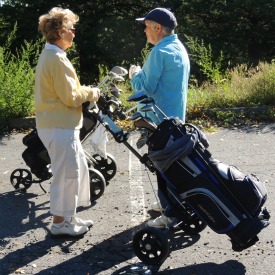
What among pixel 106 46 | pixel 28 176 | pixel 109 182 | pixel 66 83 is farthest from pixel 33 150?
pixel 106 46

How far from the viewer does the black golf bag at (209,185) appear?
13.8ft

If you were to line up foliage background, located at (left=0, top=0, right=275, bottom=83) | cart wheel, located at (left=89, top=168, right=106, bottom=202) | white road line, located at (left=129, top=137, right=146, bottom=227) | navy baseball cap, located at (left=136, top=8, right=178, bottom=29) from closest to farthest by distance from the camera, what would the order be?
navy baseball cap, located at (left=136, top=8, right=178, bottom=29), white road line, located at (left=129, top=137, right=146, bottom=227), cart wheel, located at (left=89, top=168, right=106, bottom=202), foliage background, located at (left=0, top=0, right=275, bottom=83)

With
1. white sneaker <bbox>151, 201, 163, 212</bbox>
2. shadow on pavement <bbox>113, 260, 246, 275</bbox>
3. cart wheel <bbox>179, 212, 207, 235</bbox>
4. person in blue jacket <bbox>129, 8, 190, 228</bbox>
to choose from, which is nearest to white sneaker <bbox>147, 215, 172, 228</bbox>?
person in blue jacket <bbox>129, 8, 190, 228</bbox>

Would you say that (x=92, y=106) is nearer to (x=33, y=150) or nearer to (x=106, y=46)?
(x=33, y=150)

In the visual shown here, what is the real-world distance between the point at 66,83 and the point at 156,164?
1.03 meters

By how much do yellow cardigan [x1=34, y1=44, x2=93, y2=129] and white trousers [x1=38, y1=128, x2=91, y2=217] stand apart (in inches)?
3.4

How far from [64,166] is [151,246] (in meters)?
1.06

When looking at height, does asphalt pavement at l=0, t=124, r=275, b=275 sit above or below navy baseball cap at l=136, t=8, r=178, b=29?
below

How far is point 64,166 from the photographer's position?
15.6ft

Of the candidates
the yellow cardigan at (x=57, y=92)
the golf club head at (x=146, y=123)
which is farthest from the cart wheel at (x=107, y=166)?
the golf club head at (x=146, y=123)

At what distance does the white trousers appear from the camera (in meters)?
4.70

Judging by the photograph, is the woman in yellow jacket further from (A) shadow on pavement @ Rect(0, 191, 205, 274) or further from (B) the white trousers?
(A) shadow on pavement @ Rect(0, 191, 205, 274)

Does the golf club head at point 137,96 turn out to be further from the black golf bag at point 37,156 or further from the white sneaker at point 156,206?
the black golf bag at point 37,156

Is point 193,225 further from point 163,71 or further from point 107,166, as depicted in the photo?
point 107,166
